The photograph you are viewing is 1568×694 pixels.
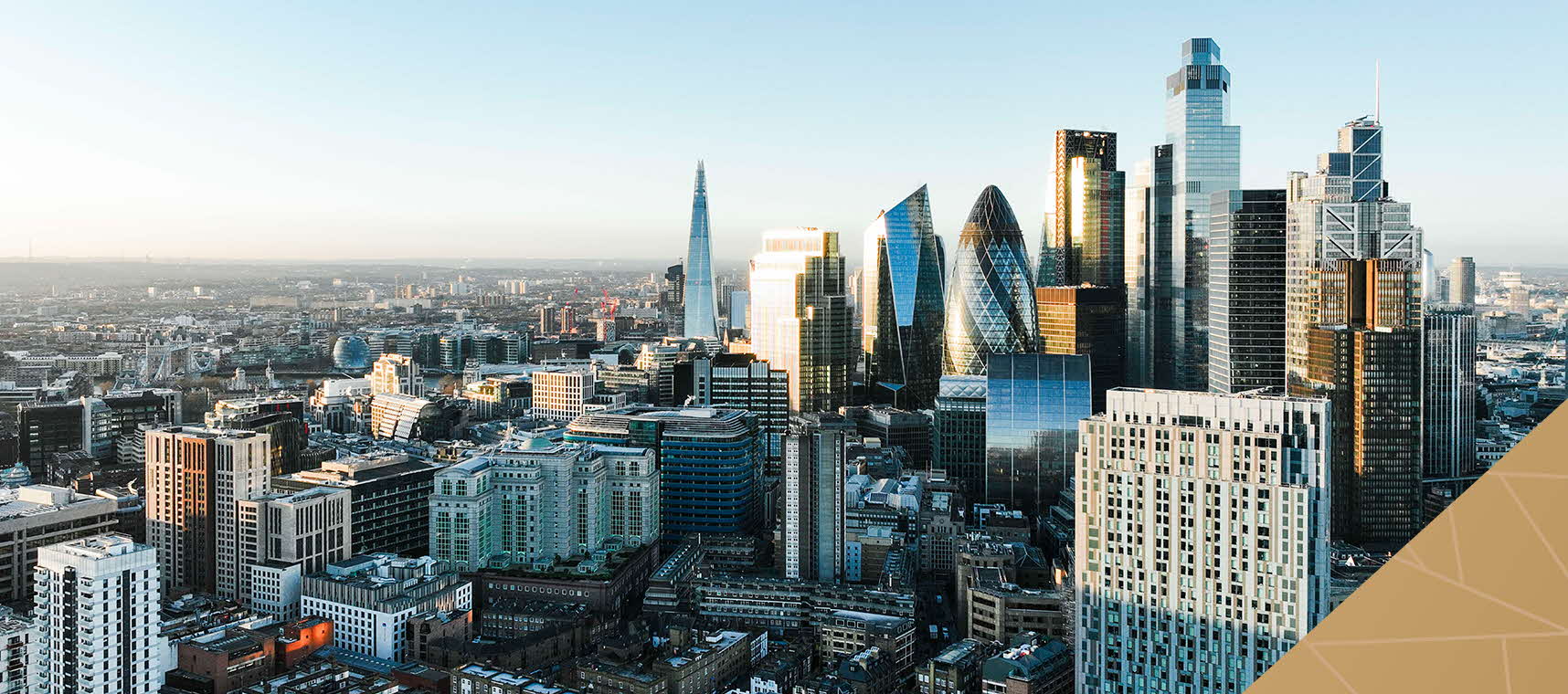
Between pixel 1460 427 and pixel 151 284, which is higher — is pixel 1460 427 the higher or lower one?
the lower one

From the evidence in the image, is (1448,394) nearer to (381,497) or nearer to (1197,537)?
(1197,537)

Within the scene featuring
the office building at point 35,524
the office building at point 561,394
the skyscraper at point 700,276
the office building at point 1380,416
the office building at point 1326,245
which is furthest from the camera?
the skyscraper at point 700,276

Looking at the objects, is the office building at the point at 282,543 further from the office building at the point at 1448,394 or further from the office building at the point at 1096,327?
the office building at the point at 1096,327

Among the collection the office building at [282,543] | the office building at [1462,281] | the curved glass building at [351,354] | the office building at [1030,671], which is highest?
the office building at [1462,281]

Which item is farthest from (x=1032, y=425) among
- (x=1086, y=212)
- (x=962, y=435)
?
(x=1086, y=212)

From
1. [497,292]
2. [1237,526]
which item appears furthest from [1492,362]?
[497,292]

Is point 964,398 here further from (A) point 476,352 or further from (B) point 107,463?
(A) point 476,352

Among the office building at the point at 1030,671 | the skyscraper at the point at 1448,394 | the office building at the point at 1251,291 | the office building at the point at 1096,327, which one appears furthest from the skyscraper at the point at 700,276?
the office building at the point at 1030,671
